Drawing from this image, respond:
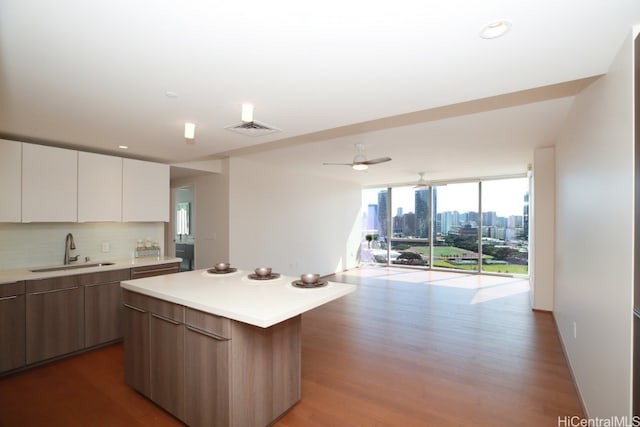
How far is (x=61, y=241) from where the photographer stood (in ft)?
12.2

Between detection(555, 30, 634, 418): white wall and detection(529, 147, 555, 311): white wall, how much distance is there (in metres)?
1.94

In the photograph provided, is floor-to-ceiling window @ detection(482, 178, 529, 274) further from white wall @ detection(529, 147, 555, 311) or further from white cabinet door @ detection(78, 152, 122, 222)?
white cabinet door @ detection(78, 152, 122, 222)

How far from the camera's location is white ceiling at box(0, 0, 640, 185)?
1.36 metres

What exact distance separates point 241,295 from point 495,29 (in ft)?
7.13

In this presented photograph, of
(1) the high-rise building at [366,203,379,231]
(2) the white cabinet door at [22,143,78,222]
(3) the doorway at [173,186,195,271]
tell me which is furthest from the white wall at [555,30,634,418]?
(3) the doorway at [173,186,195,271]

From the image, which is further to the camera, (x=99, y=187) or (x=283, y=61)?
(x=99, y=187)

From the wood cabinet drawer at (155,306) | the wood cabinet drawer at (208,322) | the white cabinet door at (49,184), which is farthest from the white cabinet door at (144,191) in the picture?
the wood cabinet drawer at (208,322)

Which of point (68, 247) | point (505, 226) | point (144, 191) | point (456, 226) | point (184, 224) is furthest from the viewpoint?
point (456, 226)

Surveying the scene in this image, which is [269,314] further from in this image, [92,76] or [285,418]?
[92,76]

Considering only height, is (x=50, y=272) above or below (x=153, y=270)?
above

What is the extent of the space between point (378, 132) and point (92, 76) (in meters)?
2.95

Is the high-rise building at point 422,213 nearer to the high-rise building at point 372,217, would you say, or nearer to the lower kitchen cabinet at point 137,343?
the high-rise building at point 372,217

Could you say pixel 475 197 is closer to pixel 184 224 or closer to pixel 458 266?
pixel 458 266

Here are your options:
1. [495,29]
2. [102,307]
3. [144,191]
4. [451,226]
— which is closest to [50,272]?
[102,307]
